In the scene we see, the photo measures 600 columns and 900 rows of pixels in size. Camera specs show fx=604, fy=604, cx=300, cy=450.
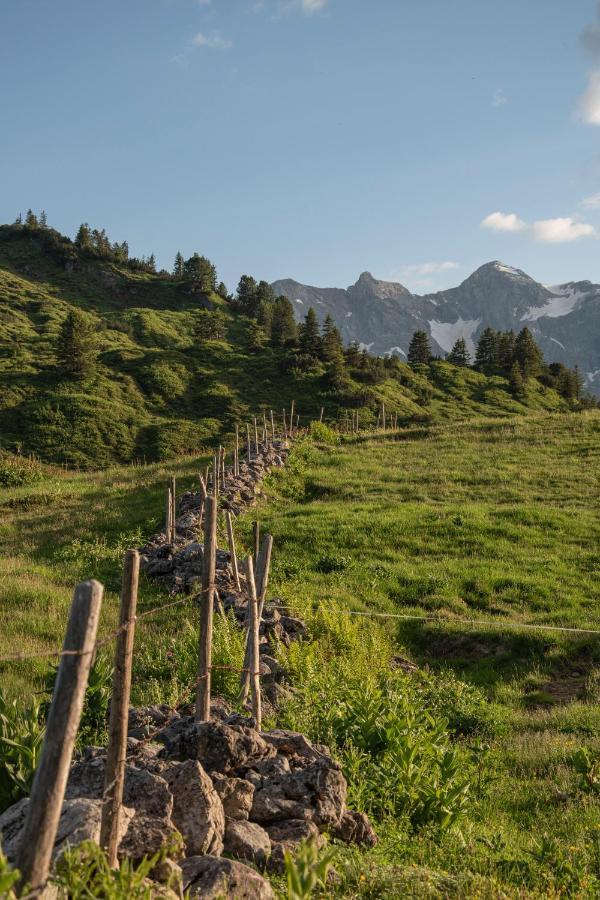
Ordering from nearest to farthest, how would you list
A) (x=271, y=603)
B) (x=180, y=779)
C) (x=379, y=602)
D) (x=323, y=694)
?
(x=180, y=779)
(x=323, y=694)
(x=271, y=603)
(x=379, y=602)

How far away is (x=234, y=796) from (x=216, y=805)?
1.58ft

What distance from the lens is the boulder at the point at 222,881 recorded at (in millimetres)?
4008

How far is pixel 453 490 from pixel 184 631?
719 inches

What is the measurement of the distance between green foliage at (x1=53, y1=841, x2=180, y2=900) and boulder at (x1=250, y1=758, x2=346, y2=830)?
68.9 inches

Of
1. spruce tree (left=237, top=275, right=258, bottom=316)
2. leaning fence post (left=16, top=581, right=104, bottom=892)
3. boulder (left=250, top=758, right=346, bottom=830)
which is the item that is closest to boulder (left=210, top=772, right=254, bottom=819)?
boulder (left=250, top=758, right=346, bottom=830)

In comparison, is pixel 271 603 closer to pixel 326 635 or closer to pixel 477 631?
pixel 326 635

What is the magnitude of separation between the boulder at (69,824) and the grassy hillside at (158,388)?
1685 inches

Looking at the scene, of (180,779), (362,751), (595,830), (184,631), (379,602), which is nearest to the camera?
(180,779)

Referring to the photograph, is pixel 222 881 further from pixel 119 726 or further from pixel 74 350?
pixel 74 350

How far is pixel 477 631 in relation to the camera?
14.1m

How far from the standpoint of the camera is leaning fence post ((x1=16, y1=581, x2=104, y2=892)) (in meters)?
3.29

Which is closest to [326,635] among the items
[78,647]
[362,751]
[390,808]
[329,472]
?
[362,751]

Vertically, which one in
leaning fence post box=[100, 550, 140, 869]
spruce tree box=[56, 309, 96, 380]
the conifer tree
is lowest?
leaning fence post box=[100, 550, 140, 869]

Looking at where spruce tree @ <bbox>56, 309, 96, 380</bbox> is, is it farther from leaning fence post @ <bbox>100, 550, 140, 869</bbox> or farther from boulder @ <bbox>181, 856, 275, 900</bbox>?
boulder @ <bbox>181, 856, 275, 900</bbox>
